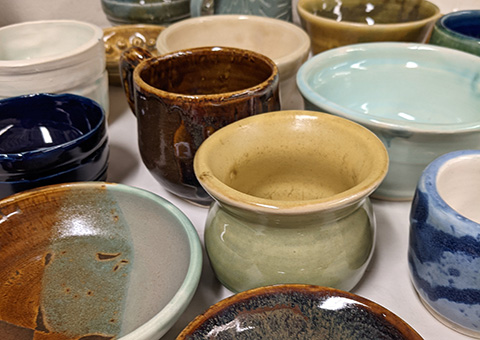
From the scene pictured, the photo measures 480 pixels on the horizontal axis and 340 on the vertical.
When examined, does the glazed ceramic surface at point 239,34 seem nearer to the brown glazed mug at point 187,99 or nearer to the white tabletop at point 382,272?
the brown glazed mug at point 187,99

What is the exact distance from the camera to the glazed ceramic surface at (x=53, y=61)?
30.5 inches

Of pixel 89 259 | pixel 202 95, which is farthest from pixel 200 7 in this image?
pixel 89 259

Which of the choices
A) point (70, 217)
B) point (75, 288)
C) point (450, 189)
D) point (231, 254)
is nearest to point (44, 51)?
point (70, 217)

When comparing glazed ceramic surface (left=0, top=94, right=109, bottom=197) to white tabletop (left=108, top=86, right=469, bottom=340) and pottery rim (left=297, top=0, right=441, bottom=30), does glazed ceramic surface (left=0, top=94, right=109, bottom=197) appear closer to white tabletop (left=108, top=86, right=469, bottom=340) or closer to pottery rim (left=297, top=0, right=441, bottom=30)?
white tabletop (left=108, top=86, right=469, bottom=340)

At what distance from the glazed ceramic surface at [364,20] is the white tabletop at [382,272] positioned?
35cm

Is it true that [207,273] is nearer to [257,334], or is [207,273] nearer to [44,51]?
[257,334]

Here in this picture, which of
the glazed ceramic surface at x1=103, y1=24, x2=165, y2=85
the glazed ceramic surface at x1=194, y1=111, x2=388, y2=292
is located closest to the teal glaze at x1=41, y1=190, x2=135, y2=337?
the glazed ceramic surface at x1=194, y1=111, x2=388, y2=292

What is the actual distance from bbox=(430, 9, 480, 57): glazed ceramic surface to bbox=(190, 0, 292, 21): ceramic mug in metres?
0.33

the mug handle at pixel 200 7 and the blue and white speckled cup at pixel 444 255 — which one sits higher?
the mug handle at pixel 200 7

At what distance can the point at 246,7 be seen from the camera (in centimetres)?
108

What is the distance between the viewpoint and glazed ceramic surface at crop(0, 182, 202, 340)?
1.85ft

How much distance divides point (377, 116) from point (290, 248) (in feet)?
0.83

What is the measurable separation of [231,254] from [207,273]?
0.31 feet

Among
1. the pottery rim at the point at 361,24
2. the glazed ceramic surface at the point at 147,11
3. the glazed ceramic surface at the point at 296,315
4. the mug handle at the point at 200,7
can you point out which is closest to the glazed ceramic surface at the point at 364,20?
the pottery rim at the point at 361,24
